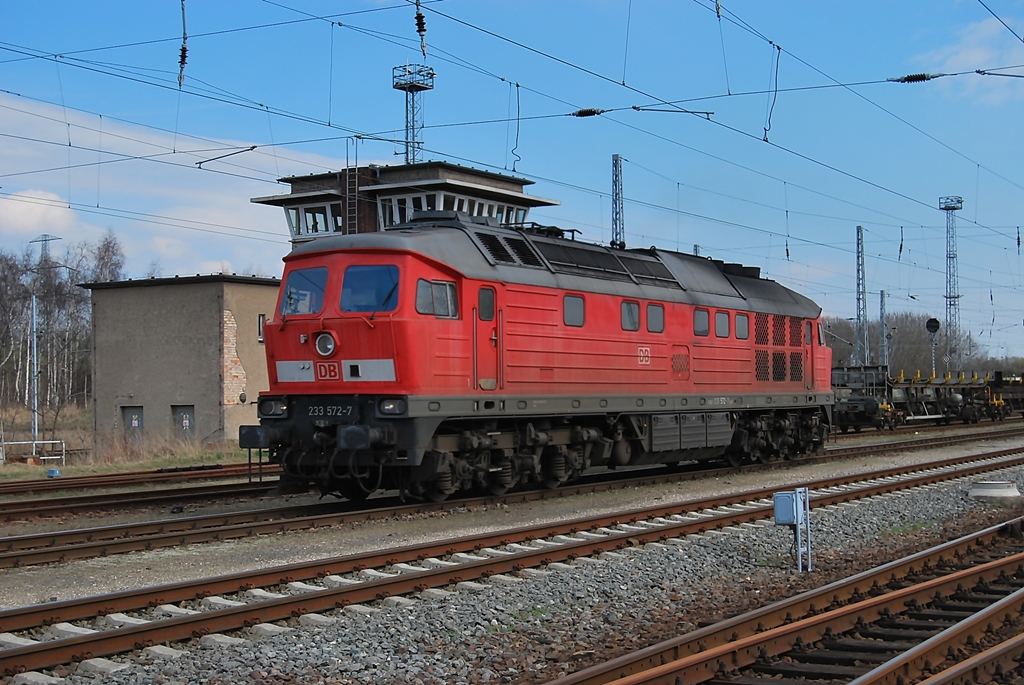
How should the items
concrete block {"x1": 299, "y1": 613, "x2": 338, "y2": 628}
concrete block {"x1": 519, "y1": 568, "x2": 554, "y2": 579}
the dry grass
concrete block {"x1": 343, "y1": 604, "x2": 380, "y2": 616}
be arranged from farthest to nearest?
1. the dry grass
2. concrete block {"x1": 519, "y1": 568, "x2": 554, "y2": 579}
3. concrete block {"x1": 343, "y1": 604, "x2": 380, "y2": 616}
4. concrete block {"x1": 299, "y1": 613, "x2": 338, "y2": 628}

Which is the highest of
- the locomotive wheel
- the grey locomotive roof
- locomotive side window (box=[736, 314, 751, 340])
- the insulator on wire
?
the insulator on wire

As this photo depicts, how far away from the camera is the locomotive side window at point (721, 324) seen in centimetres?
2108

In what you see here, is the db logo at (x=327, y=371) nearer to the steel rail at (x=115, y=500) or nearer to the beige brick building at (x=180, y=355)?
the steel rail at (x=115, y=500)

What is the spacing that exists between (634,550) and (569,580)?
6.67 ft

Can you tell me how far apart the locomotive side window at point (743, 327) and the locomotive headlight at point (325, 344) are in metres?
10.5

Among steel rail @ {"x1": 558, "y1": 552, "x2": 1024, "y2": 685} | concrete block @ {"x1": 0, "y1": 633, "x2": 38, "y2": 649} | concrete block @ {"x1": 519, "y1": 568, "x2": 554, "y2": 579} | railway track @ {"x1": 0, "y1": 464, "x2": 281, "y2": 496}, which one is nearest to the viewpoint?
steel rail @ {"x1": 558, "y1": 552, "x2": 1024, "y2": 685}

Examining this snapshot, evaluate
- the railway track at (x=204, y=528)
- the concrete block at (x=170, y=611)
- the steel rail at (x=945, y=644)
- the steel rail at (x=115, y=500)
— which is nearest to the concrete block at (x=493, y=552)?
the railway track at (x=204, y=528)

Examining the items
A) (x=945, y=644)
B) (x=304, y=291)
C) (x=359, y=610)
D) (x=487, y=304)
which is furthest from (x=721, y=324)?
(x=945, y=644)

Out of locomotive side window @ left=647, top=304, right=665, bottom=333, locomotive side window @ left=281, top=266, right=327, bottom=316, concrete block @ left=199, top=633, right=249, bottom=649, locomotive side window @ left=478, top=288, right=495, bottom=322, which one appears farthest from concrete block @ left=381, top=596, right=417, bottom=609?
locomotive side window @ left=647, top=304, right=665, bottom=333

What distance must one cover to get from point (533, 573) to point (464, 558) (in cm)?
99

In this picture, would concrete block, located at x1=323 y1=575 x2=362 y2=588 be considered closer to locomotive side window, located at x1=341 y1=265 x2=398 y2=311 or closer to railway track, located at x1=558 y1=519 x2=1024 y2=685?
railway track, located at x1=558 y1=519 x2=1024 y2=685

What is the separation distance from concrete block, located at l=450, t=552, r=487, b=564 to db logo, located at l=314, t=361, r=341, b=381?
3.99m

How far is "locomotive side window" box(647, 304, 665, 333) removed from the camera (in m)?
19.0

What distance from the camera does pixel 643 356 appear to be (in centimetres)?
1872
